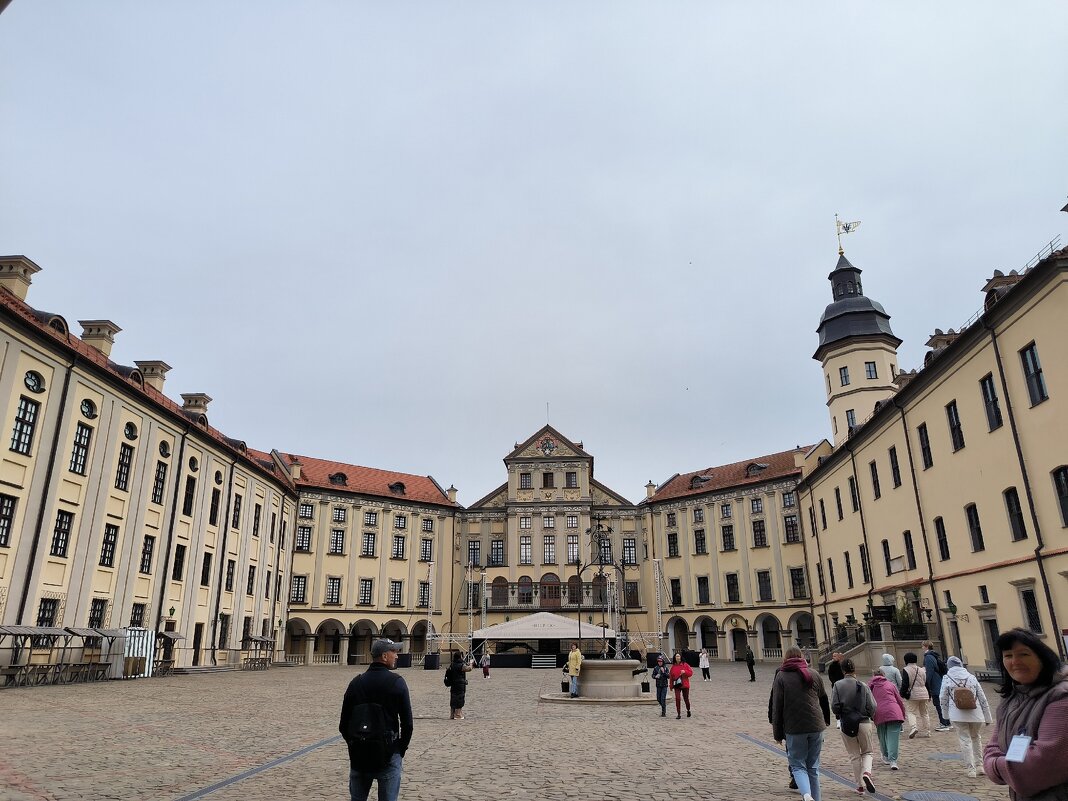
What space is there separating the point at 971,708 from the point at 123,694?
2261 centimetres

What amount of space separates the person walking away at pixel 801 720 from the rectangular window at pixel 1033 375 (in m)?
17.8

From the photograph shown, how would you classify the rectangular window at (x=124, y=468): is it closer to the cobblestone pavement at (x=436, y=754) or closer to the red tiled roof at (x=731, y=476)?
the cobblestone pavement at (x=436, y=754)

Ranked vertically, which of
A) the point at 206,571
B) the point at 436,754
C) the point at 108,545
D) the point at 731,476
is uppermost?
the point at 731,476

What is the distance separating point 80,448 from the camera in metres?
28.9

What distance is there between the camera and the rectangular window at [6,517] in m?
24.8

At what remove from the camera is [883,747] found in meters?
11.0

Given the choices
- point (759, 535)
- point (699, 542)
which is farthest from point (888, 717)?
point (699, 542)

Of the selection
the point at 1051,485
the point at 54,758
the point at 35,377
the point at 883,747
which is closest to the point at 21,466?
the point at 35,377

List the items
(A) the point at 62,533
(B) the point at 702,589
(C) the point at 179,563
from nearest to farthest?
(A) the point at 62,533 → (C) the point at 179,563 → (B) the point at 702,589

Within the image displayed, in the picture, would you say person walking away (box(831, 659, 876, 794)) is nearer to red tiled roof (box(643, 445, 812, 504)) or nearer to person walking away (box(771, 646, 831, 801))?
person walking away (box(771, 646, 831, 801))

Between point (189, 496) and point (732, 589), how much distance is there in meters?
36.9

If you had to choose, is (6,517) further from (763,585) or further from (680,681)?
(763,585)

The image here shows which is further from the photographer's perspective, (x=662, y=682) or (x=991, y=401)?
(x=991, y=401)

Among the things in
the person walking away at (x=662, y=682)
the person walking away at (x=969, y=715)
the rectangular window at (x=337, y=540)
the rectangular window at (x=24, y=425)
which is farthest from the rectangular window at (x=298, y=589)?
the person walking away at (x=969, y=715)
